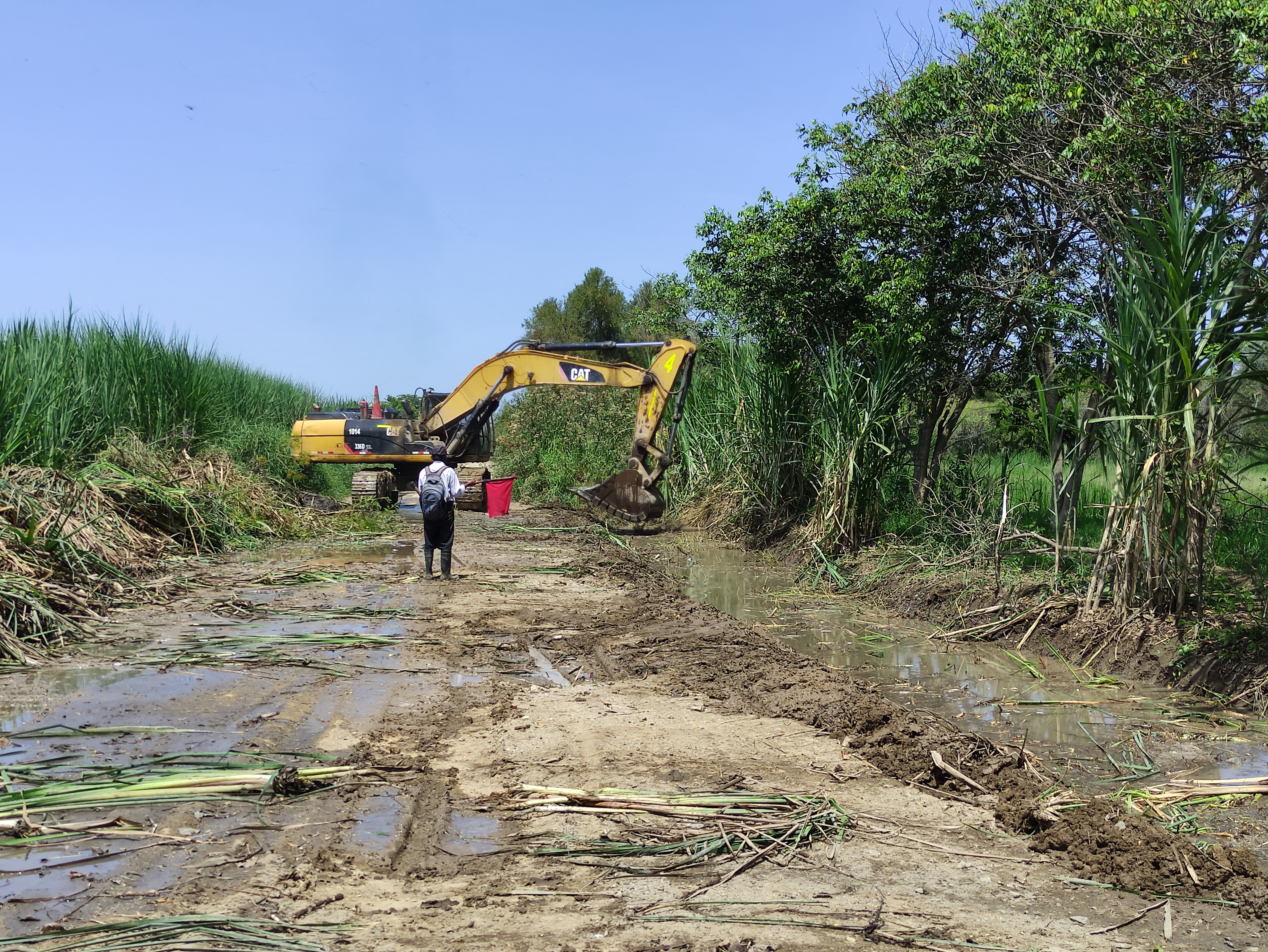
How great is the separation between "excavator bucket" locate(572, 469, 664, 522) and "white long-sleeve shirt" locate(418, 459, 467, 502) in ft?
14.9

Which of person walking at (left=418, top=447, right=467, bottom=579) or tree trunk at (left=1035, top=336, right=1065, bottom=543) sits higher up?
tree trunk at (left=1035, top=336, right=1065, bottom=543)

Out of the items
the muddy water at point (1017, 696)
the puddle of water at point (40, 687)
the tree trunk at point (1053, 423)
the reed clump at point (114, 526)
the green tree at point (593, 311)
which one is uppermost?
the green tree at point (593, 311)

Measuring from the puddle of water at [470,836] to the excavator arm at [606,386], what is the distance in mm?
11764

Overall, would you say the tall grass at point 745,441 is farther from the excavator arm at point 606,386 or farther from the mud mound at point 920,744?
the mud mound at point 920,744

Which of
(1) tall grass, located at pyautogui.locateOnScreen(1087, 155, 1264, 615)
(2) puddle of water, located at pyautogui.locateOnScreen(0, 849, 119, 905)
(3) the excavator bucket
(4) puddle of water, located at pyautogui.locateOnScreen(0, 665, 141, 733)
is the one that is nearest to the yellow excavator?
(3) the excavator bucket

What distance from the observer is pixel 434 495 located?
1171 centimetres

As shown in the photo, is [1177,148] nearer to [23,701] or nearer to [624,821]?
[624,821]

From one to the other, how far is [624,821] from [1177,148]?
7.39m

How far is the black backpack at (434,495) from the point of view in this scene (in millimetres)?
11719

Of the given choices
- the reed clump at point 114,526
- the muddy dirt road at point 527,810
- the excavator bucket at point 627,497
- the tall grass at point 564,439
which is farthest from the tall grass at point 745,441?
the muddy dirt road at point 527,810

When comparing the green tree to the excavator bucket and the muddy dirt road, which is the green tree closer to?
the excavator bucket

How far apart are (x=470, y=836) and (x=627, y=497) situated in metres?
12.2

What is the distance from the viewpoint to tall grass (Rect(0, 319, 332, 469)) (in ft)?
37.1

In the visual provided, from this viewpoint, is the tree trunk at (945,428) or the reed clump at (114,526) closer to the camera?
the reed clump at (114,526)
